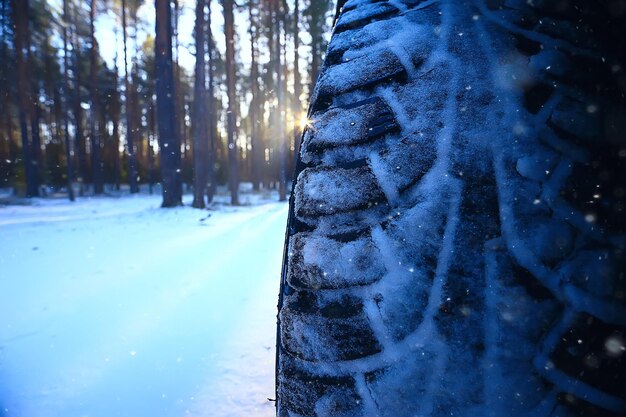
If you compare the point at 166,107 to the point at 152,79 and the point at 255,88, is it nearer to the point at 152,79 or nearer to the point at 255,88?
the point at 255,88

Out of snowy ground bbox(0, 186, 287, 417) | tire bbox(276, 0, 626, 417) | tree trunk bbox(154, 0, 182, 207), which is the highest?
tree trunk bbox(154, 0, 182, 207)

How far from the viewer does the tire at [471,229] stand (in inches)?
19.6

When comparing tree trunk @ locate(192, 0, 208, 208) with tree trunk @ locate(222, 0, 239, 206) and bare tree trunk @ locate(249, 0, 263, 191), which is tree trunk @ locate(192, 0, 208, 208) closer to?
tree trunk @ locate(222, 0, 239, 206)

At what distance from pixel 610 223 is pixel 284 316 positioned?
582 mm

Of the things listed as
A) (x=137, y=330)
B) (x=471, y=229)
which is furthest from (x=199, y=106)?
(x=471, y=229)

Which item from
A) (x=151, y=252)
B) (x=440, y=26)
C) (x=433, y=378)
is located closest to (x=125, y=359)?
(x=433, y=378)

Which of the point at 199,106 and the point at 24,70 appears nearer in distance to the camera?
the point at 199,106

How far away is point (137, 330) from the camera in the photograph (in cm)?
224

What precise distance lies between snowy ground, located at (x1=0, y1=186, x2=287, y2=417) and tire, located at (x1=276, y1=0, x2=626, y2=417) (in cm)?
115

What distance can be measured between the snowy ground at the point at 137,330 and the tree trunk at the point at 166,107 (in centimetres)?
530

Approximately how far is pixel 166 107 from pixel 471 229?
11.1 meters

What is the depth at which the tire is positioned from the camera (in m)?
0.50

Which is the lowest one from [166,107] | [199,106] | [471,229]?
[471,229]

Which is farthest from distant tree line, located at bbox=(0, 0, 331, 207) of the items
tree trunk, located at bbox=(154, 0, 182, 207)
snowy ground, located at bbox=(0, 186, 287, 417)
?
snowy ground, located at bbox=(0, 186, 287, 417)
